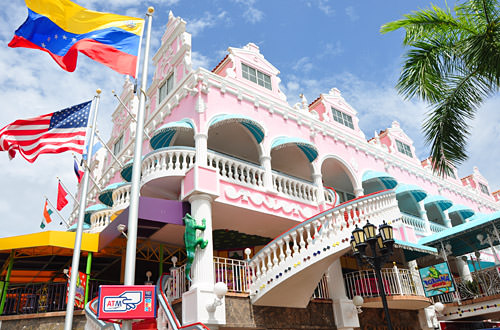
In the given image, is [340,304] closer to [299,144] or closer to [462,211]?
[299,144]

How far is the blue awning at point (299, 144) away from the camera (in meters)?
15.0

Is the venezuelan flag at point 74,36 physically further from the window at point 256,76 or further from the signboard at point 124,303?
the window at point 256,76

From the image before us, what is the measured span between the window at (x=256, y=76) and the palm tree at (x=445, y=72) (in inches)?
331

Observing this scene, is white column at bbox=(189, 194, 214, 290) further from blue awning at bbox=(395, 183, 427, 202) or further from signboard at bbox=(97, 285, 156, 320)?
blue awning at bbox=(395, 183, 427, 202)

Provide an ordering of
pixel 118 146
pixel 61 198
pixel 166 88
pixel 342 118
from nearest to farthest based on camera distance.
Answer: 1. pixel 61 198
2. pixel 166 88
3. pixel 342 118
4. pixel 118 146

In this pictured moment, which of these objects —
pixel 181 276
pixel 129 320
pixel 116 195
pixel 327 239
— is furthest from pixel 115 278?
pixel 129 320

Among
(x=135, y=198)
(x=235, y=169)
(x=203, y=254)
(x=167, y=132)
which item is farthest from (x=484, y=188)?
(x=135, y=198)

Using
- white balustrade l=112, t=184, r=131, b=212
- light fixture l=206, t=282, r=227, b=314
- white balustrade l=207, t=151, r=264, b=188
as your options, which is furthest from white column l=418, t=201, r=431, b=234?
white balustrade l=112, t=184, r=131, b=212

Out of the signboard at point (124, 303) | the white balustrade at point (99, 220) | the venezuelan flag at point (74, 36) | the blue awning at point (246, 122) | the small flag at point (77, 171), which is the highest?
the blue awning at point (246, 122)

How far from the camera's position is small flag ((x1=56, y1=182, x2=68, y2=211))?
16391 mm

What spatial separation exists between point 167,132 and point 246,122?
9.32 ft

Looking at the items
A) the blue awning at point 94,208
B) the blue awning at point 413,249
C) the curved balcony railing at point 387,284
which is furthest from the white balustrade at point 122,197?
the blue awning at point 413,249

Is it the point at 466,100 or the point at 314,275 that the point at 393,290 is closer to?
the point at 314,275

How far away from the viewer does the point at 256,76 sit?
17375mm
